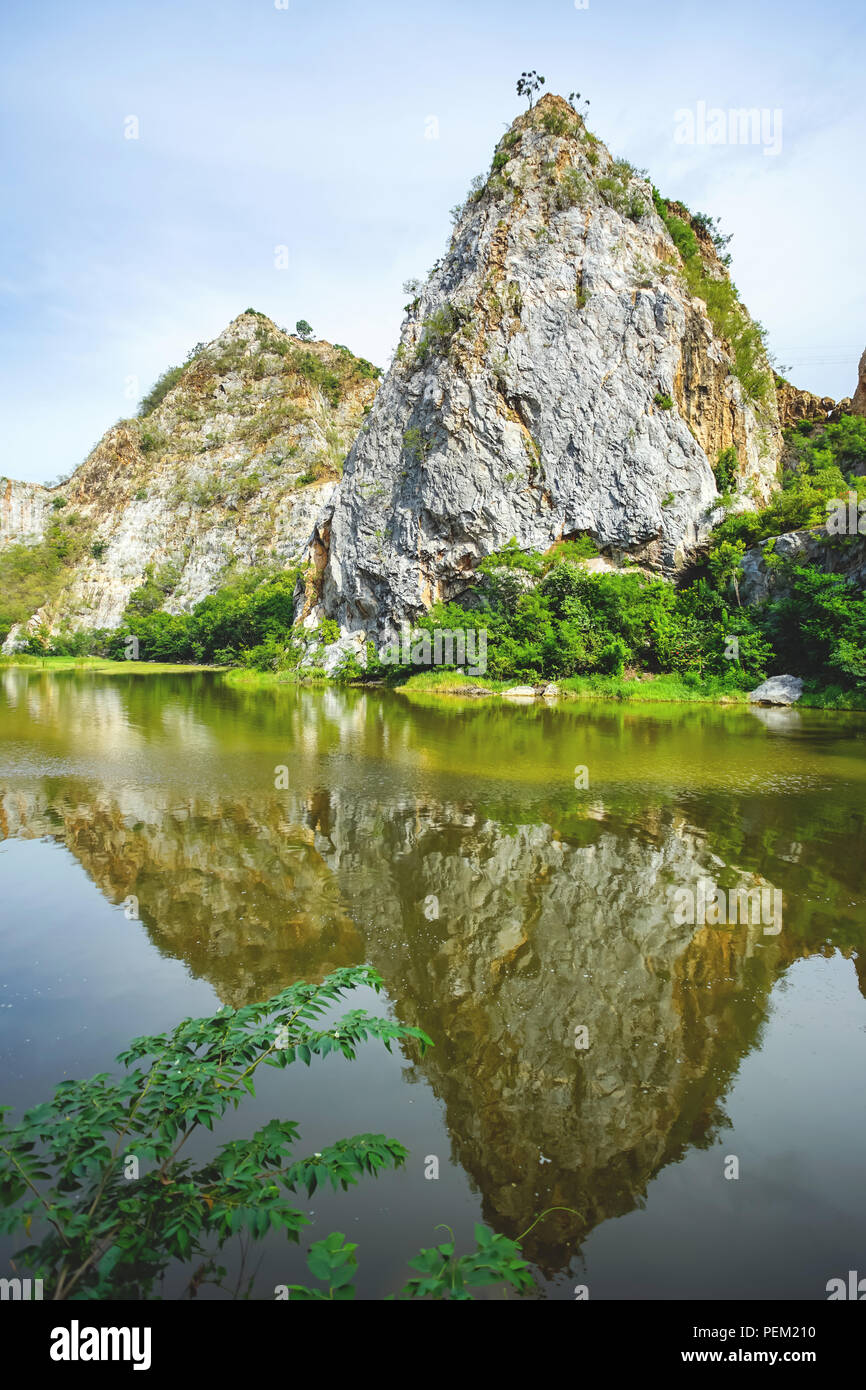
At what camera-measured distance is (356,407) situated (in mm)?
102938

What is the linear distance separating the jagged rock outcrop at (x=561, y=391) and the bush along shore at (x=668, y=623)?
222cm

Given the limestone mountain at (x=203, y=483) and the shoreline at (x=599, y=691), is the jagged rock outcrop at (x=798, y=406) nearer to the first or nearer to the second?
the shoreline at (x=599, y=691)

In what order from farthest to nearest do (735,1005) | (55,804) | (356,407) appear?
(356,407)
(55,804)
(735,1005)

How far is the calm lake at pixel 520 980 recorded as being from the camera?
370 centimetres

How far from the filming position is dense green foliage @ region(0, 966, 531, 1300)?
7.60ft

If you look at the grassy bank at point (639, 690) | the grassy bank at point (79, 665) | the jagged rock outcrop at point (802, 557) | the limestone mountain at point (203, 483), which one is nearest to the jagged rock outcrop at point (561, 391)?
the jagged rock outcrop at point (802, 557)

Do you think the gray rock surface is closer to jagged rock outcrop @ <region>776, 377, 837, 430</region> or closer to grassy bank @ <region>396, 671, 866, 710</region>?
grassy bank @ <region>396, 671, 866, 710</region>

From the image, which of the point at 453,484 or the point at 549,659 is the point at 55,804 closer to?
the point at 549,659

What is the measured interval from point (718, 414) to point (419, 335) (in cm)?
2219

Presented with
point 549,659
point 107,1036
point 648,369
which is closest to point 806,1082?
point 107,1036

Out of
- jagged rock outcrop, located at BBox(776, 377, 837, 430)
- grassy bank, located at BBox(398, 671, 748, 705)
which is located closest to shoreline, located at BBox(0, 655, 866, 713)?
grassy bank, located at BBox(398, 671, 748, 705)

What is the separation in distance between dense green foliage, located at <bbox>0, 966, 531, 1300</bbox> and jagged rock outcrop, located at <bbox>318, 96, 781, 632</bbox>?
139ft

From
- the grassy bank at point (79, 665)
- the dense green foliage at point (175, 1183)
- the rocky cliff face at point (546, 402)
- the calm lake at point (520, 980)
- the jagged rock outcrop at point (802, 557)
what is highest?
the rocky cliff face at point (546, 402)
